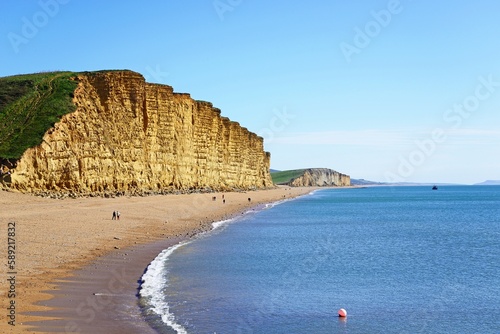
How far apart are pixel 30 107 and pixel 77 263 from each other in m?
36.7

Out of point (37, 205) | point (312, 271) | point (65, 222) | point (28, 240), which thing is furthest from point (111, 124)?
point (312, 271)

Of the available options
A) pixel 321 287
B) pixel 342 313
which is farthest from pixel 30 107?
pixel 342 313

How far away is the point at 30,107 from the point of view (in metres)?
47.8

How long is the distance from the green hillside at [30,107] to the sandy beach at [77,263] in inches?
415

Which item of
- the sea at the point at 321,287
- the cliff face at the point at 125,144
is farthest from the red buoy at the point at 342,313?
the cliff face at the point at 125,144

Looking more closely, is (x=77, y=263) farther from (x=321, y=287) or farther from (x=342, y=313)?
(x=342, y=313)

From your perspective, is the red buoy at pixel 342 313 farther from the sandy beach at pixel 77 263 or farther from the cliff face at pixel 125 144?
the cliff face at pixel 125 144

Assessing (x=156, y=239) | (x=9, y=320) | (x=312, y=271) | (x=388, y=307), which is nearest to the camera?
(x=9, y=320)

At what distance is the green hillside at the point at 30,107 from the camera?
41.4 m

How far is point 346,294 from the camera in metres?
13.5

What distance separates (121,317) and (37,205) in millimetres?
23702

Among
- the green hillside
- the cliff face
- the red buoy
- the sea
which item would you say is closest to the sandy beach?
the sea

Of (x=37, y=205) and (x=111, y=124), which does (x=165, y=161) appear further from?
(x=37, y=205)

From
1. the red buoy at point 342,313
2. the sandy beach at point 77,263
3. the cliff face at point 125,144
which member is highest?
the cliff face at point 125,144
